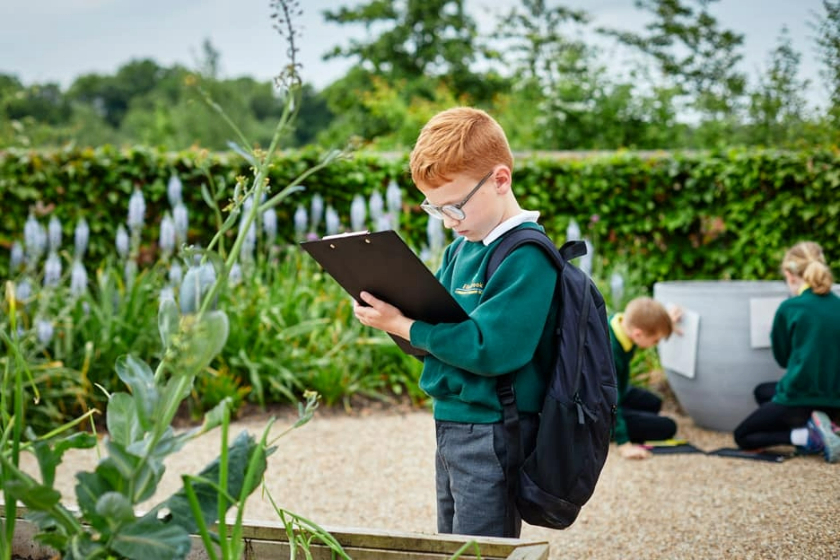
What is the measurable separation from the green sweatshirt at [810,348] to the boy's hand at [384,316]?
9.37 ft

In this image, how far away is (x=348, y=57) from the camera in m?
21.6

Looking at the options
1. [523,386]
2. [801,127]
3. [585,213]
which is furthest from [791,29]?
[523,386]

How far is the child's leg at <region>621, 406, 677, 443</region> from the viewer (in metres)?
4.18

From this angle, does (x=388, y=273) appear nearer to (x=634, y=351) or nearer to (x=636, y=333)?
(x=636, y=333)

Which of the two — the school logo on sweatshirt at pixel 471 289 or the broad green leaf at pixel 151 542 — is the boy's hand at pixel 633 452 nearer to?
the school logo on sweatshirt at pixel 471 289

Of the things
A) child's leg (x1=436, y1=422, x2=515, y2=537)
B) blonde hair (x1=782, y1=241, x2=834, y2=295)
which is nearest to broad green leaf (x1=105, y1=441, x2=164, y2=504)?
child's leg (x1=436, y1=422, x2=515, y2=537)

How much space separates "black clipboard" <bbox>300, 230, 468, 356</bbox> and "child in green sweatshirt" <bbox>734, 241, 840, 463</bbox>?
2.83 m

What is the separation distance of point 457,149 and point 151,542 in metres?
1.01

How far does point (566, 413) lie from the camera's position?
1.68m

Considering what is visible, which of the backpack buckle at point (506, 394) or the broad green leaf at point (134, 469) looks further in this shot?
the backpack buckle at point (506, 394)

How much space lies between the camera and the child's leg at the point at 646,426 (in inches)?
164

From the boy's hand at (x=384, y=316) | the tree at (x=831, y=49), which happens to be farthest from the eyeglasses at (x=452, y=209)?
the tree at (x=831, y=49)

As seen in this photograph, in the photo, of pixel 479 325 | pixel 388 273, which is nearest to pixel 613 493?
pixel 479 325

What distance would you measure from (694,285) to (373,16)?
18.3 meters
